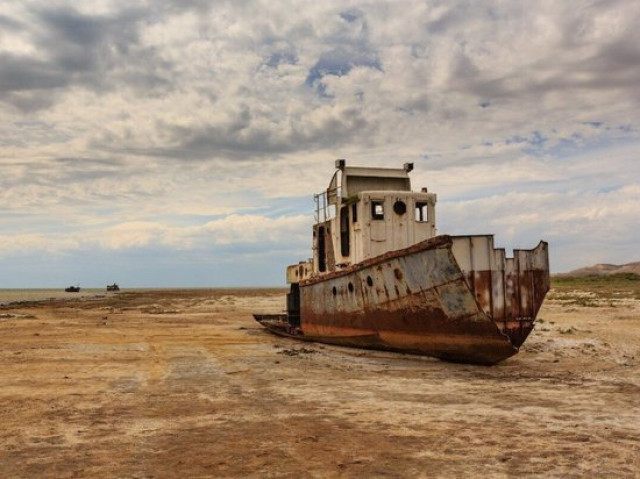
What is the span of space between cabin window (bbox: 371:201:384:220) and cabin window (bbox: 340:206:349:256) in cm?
113

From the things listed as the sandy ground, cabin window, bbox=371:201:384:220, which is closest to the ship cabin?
cabin window, bbox=371:201:384:220

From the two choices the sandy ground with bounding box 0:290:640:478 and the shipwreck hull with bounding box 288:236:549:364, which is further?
the shipwreck hull with bounding box 288:236:549:364

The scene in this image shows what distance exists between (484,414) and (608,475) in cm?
219

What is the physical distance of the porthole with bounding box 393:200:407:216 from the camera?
47.9 ft

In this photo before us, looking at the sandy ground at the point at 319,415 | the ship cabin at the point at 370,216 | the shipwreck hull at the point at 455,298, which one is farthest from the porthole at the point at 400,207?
the sandy ground at the point at 319,415

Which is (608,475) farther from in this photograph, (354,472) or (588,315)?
(588,315)

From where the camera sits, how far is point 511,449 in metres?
5.29

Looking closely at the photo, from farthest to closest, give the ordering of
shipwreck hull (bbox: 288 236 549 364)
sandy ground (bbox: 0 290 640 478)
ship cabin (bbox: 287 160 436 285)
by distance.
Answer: ship cabin (bbox: 287 160 436 285) < shipwreck hull (bbox: 288 236 549 364) < sandy ground (bbox: 0 290 640 478)

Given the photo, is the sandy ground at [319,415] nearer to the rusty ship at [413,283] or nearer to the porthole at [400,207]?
the rusty ship at [413,283]

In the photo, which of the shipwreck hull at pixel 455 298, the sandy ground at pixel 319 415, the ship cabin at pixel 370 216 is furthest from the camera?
the ship cabin at pixel 370 216

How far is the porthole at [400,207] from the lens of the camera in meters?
14.6

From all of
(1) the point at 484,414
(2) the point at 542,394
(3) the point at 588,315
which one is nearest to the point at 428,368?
(2) the point at 542,394

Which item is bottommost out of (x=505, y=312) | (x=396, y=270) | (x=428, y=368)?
(x=428, y=368)

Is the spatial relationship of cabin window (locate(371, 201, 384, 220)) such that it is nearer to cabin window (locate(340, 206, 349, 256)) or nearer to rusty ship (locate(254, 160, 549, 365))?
rusty ship (locate(254, 160, 549, 365))
